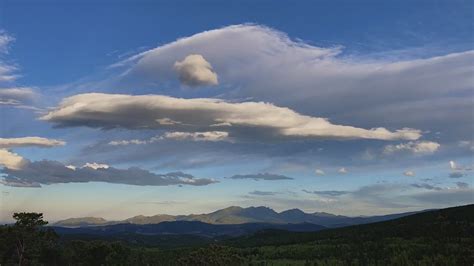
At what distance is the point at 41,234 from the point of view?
390 ft

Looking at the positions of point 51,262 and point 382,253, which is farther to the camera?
point 382,253

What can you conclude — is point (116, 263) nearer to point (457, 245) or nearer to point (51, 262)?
point (51, 262)

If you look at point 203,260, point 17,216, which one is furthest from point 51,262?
point 203,260

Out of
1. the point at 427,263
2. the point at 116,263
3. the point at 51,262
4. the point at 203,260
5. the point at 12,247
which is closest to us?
the point at 203,260

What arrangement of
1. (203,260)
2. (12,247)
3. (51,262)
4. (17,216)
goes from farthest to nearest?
1. (51,262)
2. (12,247)
3. (17,216)
4. (203,260)

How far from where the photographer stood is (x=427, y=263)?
172 meters

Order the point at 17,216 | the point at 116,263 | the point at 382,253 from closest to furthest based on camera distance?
the point at 17,216 < the point at 116,263 < the point at 382,253

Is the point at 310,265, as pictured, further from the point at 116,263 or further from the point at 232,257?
the point at 232,257

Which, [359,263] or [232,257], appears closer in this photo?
[232,257]

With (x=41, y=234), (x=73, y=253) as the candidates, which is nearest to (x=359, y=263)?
(x=73, y=253)

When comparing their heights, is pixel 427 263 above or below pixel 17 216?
below

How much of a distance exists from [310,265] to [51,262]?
99198 millimetres

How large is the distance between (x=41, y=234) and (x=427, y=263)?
129341 millimetres

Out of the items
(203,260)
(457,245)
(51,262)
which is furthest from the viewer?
(457,245)
